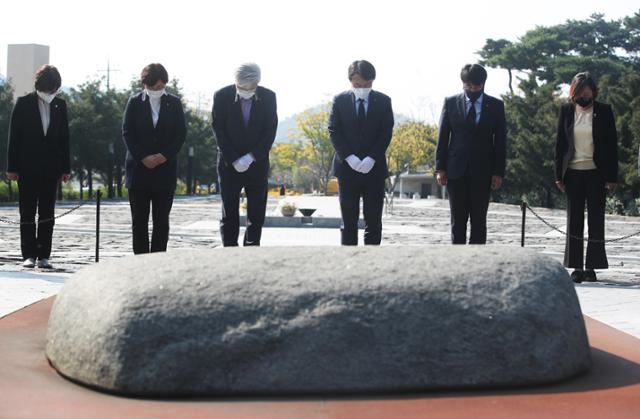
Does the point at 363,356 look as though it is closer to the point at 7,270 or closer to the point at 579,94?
the point at 579,94

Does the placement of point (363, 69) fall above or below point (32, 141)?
above

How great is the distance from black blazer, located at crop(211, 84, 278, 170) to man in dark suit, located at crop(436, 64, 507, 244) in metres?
1.51

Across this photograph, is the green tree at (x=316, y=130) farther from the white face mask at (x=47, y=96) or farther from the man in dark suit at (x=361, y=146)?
the man in dark suit at (x=361, y=146)

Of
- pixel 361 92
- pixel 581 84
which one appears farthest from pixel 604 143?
pixel 361 92

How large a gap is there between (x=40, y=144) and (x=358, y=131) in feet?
10.7

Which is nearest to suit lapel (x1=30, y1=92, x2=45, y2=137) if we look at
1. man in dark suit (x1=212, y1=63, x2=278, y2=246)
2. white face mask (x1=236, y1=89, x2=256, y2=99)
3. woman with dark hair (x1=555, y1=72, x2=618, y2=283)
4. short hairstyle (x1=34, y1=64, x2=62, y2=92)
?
short hairstyle (x1=34, y1=64, x2=62, y2=92)

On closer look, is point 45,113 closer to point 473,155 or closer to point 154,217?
point 154,217

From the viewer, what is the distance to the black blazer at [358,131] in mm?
7500

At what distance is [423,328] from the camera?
13.0ft

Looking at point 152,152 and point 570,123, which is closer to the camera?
point 152,152

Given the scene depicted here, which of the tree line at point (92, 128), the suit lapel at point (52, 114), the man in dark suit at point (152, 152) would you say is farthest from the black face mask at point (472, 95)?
the tree line at point (92, 128)

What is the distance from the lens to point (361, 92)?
749 centimetres

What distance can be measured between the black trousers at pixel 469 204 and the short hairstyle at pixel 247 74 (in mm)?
1881

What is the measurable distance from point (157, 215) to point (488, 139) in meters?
2.93
